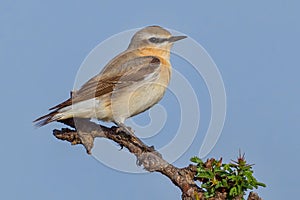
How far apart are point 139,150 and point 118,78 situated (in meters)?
2.06

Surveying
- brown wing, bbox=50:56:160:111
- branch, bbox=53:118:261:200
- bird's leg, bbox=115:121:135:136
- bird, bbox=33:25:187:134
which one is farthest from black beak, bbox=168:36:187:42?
branch, bbox=53:118:261:200

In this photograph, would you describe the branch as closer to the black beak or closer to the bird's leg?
the bird's leg

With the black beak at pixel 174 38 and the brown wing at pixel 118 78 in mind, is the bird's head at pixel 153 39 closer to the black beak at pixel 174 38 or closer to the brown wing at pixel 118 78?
the black beak at pixel 174 38

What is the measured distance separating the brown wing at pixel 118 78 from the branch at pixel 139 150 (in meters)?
0.49

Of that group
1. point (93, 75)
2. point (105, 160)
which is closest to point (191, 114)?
point (105, 160)

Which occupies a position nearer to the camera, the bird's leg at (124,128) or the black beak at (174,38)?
the bird's leg at (124,128)

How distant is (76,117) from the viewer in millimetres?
7180

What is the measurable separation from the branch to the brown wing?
49cm

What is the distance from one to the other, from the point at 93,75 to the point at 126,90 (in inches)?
18.5

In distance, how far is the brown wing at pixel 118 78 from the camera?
7.54m

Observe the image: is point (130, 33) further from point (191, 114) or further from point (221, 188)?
point (221, 188)

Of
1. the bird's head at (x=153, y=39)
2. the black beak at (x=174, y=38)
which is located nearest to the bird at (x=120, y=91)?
the black beak at (x=174, y=38)

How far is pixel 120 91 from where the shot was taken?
7984mm

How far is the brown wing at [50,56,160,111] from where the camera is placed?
24.7 ft
